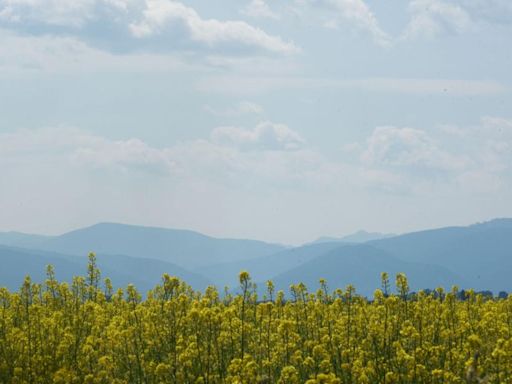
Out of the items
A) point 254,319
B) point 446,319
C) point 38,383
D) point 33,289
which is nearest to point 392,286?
point 446,319

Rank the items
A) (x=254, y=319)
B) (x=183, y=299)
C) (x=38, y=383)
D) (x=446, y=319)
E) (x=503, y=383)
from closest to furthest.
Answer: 1. (x=503, y=383)
2. (x=183, y=299)
3. (x=38, y=383)
4. (x=446, y=319)
5. (x=254, y=319)

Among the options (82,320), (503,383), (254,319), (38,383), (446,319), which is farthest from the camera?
(254,319)

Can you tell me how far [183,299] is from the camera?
12.1 m

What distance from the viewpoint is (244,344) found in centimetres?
1531

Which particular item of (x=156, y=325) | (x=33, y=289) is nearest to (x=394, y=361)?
(x=156, y=325)

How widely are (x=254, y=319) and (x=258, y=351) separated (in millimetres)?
5340

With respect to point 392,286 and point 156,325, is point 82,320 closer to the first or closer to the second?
point 156,325

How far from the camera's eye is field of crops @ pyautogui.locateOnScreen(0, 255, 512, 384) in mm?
11266

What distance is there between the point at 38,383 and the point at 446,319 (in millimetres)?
9408

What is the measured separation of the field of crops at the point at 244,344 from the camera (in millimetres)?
11266

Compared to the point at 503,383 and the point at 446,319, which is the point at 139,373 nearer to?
the point at 503,383

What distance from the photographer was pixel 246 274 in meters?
10.8

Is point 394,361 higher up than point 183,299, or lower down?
lower down

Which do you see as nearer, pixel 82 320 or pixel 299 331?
pixel 82 320
